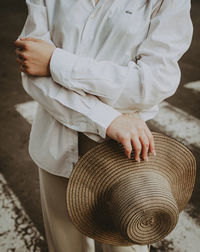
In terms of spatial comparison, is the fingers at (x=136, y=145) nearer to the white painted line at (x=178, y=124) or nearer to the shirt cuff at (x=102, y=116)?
the shirt cuff at (x=102, y=116)

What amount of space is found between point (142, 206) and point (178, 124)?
1939mm

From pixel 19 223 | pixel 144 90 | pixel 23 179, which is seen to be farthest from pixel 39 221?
pixel 144 90

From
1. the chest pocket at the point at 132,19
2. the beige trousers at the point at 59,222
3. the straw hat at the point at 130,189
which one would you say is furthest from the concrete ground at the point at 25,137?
the chest pocket at the point at 132,19

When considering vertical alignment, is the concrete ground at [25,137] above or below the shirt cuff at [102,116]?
below

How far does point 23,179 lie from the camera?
1.99 meters

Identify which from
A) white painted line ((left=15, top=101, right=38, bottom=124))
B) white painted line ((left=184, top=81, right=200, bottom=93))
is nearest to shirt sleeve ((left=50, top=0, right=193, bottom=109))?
white painted line ((left=15, top=101, right=38, bottom=124))

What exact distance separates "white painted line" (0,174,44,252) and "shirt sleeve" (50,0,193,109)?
1.18 meters

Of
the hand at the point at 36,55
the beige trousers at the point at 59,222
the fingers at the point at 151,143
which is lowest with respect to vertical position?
the beige trousers at the point at 59,222

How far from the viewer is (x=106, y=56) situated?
2.50 ft

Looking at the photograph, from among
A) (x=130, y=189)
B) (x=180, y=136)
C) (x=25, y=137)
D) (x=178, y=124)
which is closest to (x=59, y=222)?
(x=130, y=189)

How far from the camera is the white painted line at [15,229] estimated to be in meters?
1.55

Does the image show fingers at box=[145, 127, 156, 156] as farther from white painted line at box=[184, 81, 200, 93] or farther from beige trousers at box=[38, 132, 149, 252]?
white painted line at box=[184, 81, 200, 93]

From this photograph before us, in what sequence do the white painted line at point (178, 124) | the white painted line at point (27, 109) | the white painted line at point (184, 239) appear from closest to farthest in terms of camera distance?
the white painted line at point (184, 239) → the white painted line at point (178, 124) → the white painted line at point (27, 109)

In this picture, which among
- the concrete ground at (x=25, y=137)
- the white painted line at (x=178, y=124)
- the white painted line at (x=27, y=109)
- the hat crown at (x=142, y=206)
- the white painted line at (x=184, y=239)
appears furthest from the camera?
the white painted line at (x=27, y=109)
